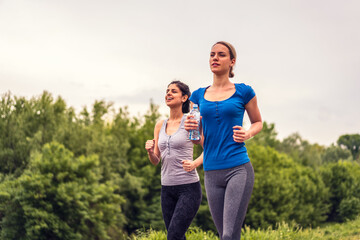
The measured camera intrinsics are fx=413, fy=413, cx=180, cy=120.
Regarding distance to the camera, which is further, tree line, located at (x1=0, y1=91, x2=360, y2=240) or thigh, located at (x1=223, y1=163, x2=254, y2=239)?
tree line, located at (x1=0, y1=91, x2=360, y2=240)

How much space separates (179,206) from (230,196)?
830 millimetres

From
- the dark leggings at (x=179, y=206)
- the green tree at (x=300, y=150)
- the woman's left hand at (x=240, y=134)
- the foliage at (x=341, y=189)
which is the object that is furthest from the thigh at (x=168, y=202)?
the green tree at (x=300, y=150)

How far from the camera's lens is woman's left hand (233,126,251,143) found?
368 centimetres

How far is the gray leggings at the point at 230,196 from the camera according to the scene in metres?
3.72

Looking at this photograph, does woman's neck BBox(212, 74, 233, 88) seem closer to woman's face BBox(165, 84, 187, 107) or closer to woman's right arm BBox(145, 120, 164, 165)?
woman's face BBox(165, 84, 187, 107)

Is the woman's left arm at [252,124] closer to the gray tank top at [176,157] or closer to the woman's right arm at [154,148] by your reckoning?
the gray tank top at [176,157]

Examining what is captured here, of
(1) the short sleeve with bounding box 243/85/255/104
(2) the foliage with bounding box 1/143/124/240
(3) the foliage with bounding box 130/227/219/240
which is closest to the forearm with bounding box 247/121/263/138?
(1) the short sleeve with bounding box 243/85/255/104

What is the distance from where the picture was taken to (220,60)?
3.96m

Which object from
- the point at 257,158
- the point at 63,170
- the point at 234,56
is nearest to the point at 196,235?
the point at 234,56

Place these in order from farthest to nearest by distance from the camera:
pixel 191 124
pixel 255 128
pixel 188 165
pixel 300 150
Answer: pixel 300 150 → pixel 188 165 → pixel 191 124 → pixel 255 128

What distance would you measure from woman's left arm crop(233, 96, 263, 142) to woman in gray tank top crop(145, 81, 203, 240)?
681 mm

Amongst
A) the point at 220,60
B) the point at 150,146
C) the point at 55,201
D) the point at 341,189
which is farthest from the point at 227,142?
the point at 341,189

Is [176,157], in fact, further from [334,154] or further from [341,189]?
[334,154]

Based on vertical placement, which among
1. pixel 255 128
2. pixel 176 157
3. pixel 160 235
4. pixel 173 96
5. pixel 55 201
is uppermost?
pixel 173 96
